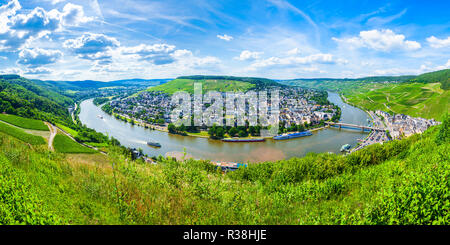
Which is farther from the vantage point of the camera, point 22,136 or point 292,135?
point 292,135

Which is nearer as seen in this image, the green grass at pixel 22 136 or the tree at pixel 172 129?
the green grass at pixel 22 136

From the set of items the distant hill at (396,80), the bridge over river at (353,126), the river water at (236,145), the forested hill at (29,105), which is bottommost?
the river water at (236,145)

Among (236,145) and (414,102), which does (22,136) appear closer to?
(236,145)

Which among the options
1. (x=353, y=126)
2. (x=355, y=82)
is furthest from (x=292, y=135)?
(x=355, y=82)

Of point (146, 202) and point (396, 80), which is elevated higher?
point (396, 80)

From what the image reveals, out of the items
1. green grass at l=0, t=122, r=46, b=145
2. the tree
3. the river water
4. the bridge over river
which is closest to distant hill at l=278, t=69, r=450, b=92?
the bridge over river

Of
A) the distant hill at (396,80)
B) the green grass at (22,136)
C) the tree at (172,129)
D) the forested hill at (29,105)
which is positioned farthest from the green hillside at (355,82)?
the forested hill at (29,105)

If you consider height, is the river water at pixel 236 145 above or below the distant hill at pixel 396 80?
below

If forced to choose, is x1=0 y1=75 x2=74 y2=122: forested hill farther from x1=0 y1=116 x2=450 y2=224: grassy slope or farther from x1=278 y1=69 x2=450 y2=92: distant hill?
x1=278 y1=69 x2=450 y2=92: distant hill

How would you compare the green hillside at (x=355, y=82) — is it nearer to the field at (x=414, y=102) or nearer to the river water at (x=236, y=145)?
the field at (x=414, y=102)

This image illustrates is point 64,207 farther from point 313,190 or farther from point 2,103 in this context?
point 2,103
